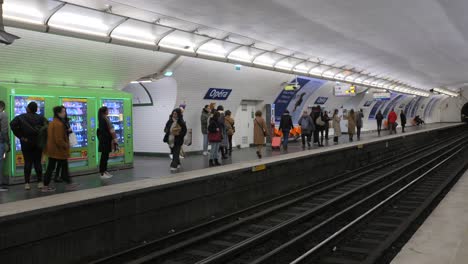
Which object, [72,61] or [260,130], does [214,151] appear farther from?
[72,61]

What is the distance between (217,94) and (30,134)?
29.5 ft

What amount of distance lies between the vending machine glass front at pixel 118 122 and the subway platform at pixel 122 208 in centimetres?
59

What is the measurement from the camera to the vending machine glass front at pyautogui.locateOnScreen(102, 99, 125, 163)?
10586mm

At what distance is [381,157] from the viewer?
19531 mm

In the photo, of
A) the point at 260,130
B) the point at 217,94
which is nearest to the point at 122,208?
the point at 260,130

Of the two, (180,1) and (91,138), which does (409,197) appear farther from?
(91,138)

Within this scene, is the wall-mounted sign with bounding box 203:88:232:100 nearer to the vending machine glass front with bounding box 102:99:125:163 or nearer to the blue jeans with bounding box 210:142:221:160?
the blue jeans with bounding box 210:142:221:160

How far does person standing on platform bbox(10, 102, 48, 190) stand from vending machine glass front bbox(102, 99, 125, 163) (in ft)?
9.96

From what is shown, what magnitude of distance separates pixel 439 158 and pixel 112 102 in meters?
15.1

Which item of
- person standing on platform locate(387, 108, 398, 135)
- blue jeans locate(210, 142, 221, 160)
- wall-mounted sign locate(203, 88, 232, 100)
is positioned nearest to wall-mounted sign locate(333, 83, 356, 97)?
person standing on platform locate(387, 108, 398, 135)

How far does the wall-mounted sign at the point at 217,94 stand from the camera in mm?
15141

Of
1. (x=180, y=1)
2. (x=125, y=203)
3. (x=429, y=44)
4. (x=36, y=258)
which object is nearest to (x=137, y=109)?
(x=180, y=1)

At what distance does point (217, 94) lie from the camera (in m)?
15.6

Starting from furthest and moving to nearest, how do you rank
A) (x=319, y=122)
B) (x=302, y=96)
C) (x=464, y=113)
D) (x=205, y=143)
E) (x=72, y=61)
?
(x=464, y=113)
(x=302, y=96)
(x=319, y=122)
(x=205, y=143)
(x=72, y=61)
